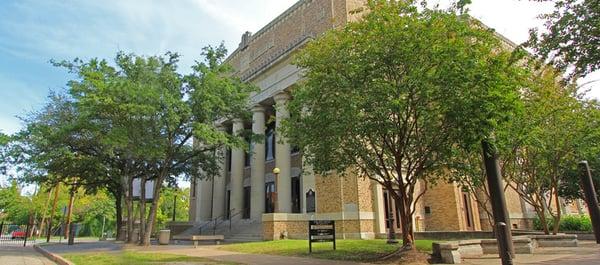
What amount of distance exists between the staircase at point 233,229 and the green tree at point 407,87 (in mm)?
11858

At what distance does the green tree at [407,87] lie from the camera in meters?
10.0

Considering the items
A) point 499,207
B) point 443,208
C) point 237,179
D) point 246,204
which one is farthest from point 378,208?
point 499,207

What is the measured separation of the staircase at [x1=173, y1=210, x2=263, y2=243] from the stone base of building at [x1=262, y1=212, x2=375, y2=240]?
5.68 feet

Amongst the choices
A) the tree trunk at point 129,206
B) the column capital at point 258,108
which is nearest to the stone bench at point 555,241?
the column capital at point 258,108

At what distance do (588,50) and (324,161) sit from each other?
735 centimetres

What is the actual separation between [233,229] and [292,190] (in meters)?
4.51

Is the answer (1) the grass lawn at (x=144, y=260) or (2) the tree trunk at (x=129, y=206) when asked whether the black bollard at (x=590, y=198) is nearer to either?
(1) the grass lawn at (x=144, y=260)

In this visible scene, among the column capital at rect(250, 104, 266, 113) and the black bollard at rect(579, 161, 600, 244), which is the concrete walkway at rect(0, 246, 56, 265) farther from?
the black bollard at rect(579, 161, 600, 244)

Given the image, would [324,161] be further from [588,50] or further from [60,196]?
[60,196]

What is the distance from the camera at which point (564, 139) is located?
16016 millimetres

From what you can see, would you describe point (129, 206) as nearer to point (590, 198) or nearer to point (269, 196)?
point (269, 196)

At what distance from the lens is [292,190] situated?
26078 mm

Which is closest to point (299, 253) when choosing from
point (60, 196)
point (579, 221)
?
point (579, 221)

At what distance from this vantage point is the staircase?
22984mm
